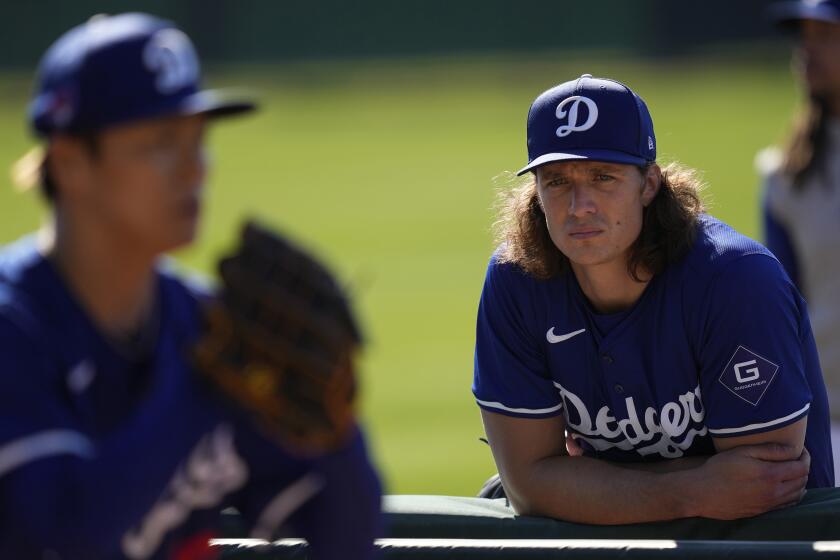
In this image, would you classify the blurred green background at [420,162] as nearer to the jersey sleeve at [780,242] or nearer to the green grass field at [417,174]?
the green grass field at [417,174]

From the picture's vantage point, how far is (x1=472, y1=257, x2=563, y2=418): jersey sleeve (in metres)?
3.64

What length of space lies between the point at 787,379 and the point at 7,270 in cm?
202

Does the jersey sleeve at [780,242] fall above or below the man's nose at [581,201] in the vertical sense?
below

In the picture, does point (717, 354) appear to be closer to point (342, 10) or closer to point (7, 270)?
point (7, 270)

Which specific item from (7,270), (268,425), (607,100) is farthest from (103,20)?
(607,100)

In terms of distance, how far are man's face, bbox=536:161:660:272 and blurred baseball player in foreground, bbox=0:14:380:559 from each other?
125 centimetres

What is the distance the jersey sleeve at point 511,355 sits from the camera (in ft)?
12.0

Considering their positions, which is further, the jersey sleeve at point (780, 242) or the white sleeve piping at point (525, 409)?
the jersey sleeve at point (780, 242)

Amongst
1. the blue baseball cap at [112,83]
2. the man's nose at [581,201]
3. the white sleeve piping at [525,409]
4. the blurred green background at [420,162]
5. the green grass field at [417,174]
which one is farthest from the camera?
the blurred green background at [420,162]

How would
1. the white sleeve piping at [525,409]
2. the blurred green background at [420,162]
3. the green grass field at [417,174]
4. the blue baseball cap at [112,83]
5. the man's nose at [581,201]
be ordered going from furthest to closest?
the blurred green background at [420,162], the green grass field at [417,174], the white sleeve piping at [525,409], the man's nose at [581,201], the blue baseball cap at [112,83]

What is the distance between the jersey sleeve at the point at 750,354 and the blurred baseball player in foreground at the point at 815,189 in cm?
158

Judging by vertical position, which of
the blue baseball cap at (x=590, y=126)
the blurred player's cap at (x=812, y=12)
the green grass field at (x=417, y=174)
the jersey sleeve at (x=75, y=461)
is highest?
the blurred player's cap at (x=812, y=12)

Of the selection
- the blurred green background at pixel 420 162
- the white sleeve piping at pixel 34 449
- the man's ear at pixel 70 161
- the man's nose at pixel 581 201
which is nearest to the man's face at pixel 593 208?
the man's nose at pixel 581 201

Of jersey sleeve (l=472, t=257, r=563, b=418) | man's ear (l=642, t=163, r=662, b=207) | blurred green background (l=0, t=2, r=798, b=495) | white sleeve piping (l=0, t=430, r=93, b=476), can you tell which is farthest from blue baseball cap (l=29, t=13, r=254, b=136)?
man's ear (l=642, t=163, r=662, b=207)
